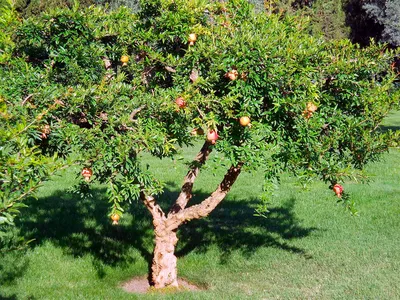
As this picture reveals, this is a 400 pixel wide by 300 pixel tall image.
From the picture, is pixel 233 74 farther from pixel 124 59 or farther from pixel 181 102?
pixel 124 59

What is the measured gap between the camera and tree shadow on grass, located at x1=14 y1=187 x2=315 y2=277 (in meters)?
7.46

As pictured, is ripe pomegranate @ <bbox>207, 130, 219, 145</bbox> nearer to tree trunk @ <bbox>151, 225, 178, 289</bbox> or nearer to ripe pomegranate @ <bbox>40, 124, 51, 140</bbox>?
ripe pomegranate @ <bbox>40, 124, 51, 140</bbox>

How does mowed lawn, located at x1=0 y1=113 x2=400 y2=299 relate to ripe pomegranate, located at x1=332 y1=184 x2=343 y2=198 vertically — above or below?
below

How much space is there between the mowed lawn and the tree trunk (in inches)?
12.7

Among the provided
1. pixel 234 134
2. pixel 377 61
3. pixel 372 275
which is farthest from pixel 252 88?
pixel 372 275

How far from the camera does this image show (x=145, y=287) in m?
6.37

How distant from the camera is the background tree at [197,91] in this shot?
4680 millimetres

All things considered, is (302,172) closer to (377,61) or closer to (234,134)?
(234,134)

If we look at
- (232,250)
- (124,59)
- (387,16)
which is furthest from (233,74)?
(387,16)

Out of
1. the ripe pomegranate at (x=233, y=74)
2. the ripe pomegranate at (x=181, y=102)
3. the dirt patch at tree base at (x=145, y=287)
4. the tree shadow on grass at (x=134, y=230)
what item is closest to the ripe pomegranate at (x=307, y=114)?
the ripe pomegranate at (x=233, y=74)

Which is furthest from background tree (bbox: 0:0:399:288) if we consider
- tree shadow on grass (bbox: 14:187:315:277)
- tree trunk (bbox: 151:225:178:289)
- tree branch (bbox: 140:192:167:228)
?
tree shadow on grass (bbox: 14:187:315:277)

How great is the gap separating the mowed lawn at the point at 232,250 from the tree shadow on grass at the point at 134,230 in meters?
0.01

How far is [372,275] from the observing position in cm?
643

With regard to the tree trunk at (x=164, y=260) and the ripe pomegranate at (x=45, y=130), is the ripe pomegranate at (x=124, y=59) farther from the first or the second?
the tree trunk at (x=164, y=260)
